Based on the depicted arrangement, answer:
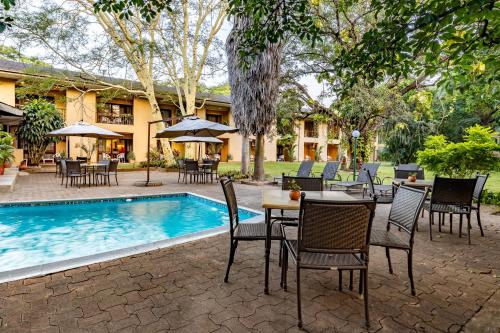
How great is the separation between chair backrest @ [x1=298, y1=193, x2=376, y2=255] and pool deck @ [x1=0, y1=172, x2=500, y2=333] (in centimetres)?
54

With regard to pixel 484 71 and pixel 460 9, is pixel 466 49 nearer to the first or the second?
pixel 460 9

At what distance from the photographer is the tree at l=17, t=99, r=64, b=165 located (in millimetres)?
14156

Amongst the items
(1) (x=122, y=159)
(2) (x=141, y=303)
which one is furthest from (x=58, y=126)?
(2) (x=141, y=303)

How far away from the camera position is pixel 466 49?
271 centimetres

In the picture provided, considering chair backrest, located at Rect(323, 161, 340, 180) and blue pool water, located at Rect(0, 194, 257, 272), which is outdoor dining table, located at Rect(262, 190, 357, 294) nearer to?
blue pool water, located at Rect(0, 194, 257, 272)

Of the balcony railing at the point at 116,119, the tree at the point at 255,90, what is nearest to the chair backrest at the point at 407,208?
the tree at the point at 255,90

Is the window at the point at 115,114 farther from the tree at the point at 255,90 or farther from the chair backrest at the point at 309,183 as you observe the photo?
the chair backrest at the point at 309,183

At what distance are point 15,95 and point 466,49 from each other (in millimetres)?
21822

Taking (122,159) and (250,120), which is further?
(122,159)

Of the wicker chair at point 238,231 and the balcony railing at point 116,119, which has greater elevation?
the balcony railing at point 116,119

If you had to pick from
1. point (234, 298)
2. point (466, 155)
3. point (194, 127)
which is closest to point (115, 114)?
point (194, 127)

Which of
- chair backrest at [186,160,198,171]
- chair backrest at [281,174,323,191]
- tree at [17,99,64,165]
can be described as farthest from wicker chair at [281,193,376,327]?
tree at [17,99,64,165]

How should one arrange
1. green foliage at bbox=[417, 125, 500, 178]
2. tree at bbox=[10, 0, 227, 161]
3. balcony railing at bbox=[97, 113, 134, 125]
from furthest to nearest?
balcony railing at bbox=[97, 113, 134, 125] < tree at bbox=[10, 0, 227, 161] < green foliage at bbox=[417, 125, 500, 178]

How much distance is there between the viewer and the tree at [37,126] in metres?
14.2
